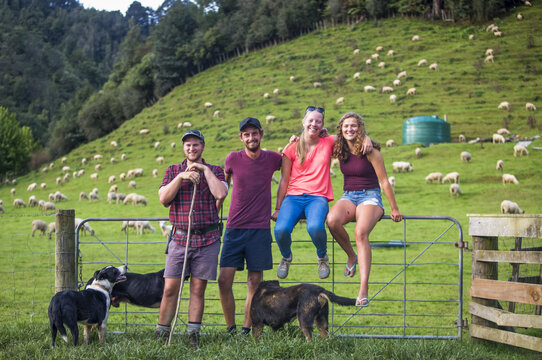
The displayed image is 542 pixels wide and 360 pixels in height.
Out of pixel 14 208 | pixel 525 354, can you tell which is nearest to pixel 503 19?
pixel 14 208

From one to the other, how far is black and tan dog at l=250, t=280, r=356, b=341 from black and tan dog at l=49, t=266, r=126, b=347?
5.77 ft

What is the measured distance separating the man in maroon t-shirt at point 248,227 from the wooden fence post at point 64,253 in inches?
90.2

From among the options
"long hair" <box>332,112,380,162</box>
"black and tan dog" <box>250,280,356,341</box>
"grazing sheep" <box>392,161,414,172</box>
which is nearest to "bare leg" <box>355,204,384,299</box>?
"black and tan dog" <box>250,280,356,341</box>

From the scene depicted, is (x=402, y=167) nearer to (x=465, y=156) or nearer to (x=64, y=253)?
(x=465, y=156)

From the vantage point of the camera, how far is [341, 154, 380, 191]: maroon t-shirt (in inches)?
244

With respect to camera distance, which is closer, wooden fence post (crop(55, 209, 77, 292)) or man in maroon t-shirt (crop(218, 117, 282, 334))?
man in maroon t-shirt (crop(218, 117, 282, 334))

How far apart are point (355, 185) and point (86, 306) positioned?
356 cm

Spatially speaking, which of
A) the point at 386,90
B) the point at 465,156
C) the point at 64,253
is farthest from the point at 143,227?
the point at 386,90

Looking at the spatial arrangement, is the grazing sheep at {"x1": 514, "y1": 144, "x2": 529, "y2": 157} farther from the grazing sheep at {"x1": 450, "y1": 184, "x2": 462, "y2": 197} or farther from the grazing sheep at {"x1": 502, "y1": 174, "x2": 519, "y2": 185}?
the grazing sheep at {"x1": 450, "y1": 184, "x2": 462, "y2": 197}

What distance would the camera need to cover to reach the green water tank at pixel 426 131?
31.6 m

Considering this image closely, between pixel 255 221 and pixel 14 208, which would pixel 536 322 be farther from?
pixel 14 208

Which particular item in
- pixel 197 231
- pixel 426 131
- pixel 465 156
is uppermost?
pixel 426 131

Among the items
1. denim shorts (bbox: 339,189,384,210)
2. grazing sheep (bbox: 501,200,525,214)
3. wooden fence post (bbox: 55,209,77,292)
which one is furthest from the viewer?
grazing sheep (bbox: 501,200,525,214)

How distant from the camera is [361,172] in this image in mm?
6191
